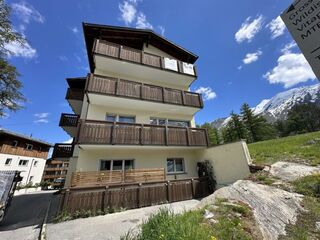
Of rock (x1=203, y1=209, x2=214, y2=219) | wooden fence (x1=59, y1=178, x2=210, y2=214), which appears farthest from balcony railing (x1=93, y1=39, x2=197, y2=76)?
rock (x1=203, y1=209, x2=214, y2=219)

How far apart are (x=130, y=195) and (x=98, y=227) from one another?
2811 mm

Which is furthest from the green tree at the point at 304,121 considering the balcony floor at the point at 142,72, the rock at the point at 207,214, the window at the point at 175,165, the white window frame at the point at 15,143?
the white window frame at the point at 15,143

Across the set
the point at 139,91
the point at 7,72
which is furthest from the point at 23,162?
the point at 139,91

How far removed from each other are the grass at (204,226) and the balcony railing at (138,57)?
37.3ft

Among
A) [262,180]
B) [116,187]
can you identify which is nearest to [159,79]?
[116,187]

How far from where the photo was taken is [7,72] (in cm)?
1329

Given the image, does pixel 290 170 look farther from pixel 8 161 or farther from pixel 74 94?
pixel 8 161

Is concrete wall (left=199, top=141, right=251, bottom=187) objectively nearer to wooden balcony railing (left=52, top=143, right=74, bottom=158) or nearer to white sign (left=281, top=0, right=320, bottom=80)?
white sign (left=281, top=0, right=320, bottom=80)

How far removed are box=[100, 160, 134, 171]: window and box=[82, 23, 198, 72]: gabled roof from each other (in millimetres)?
9988

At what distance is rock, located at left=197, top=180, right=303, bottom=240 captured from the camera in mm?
4629

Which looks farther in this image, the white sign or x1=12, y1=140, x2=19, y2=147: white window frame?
x1=12, y1=140, x2=19, y2=147: white window frame

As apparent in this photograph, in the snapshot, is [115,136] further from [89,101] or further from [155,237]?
[155,237]

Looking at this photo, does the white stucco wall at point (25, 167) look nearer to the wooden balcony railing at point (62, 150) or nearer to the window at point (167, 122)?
the wooden balcony railing at point (62, 150)

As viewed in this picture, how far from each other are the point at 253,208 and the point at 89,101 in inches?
433
